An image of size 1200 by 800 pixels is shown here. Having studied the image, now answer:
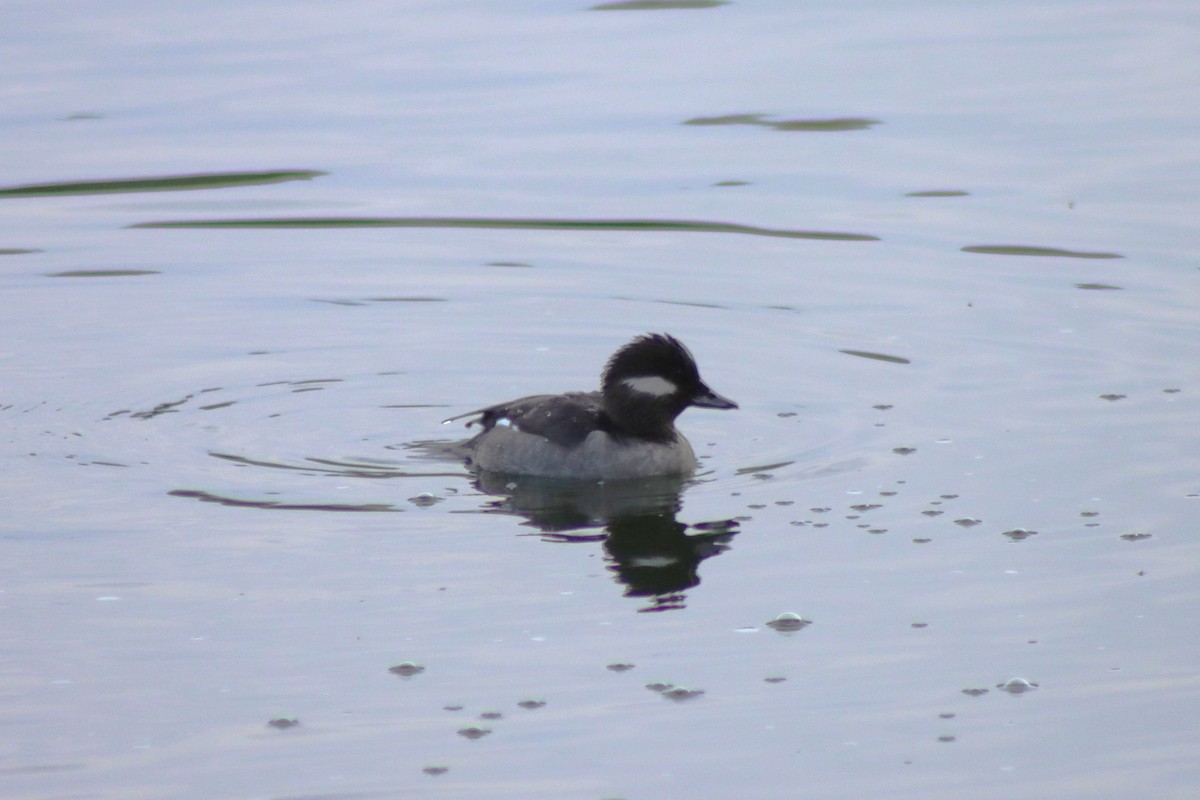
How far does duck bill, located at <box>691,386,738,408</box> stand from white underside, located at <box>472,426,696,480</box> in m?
0.31

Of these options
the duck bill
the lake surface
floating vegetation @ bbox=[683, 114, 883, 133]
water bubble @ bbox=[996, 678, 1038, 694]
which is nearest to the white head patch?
the duck bill

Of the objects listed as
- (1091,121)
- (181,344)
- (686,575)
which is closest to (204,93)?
(181,344)

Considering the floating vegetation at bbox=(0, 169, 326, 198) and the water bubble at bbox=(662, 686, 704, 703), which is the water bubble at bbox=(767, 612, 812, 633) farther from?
the floating vegetation at bbox=(0, 169, 326, 198)

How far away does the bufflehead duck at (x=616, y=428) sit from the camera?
11266 millimetres

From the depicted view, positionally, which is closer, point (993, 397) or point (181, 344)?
point (993, 397)

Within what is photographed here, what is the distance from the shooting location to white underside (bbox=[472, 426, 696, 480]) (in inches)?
444

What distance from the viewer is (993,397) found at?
12.1 metres

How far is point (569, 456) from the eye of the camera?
11.4 metres

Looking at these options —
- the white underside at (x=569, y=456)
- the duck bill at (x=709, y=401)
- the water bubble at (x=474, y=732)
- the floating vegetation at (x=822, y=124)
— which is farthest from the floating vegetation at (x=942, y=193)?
the water bubble at (x=474, y=732)

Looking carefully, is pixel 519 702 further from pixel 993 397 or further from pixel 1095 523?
pixel 993 397

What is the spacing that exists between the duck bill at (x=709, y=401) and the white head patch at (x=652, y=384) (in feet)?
0.74

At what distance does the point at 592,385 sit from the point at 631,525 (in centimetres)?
315

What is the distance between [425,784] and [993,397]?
6.35m

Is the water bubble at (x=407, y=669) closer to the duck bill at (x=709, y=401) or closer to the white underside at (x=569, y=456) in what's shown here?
the white underside at (x=569, y=456)
